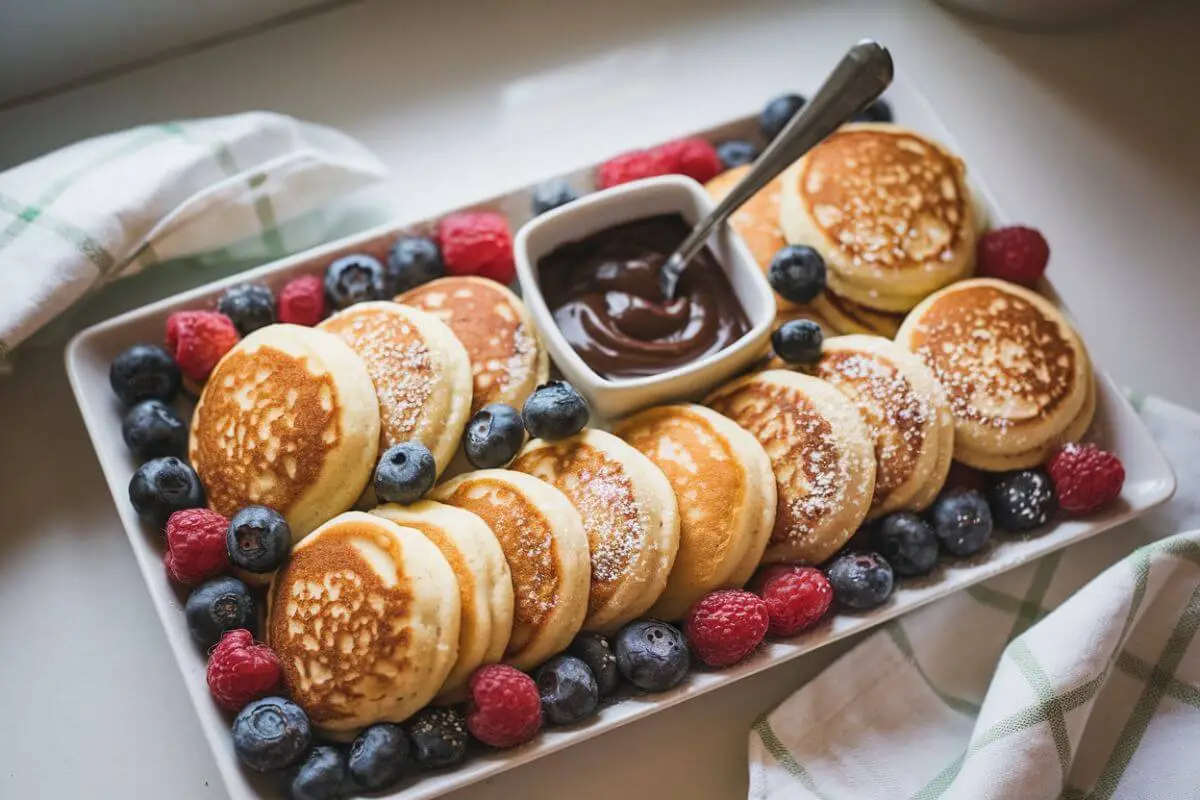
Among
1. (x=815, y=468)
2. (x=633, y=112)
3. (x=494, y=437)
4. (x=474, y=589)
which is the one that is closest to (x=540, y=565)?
(x=474, y=589)

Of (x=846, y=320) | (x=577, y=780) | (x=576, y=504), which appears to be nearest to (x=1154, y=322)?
(x=846, y=320)

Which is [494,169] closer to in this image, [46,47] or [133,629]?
Result: [46,47]

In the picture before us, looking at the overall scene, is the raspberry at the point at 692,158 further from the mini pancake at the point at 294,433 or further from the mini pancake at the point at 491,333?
the mini pancake at the point at 294,433

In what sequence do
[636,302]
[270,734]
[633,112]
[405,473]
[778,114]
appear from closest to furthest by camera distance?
[270,734]
[405,473]
[636,302]
[778,114]
[633,112]

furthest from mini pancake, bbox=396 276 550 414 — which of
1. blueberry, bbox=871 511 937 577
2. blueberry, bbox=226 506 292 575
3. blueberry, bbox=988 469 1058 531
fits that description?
blueberry, bbox=988 469 1058 531

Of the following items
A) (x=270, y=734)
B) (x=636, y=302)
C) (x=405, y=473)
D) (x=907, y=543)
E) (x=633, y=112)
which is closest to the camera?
(x=270, y=734)

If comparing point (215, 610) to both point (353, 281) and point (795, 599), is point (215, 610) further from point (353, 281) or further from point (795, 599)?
point (795, 599)
